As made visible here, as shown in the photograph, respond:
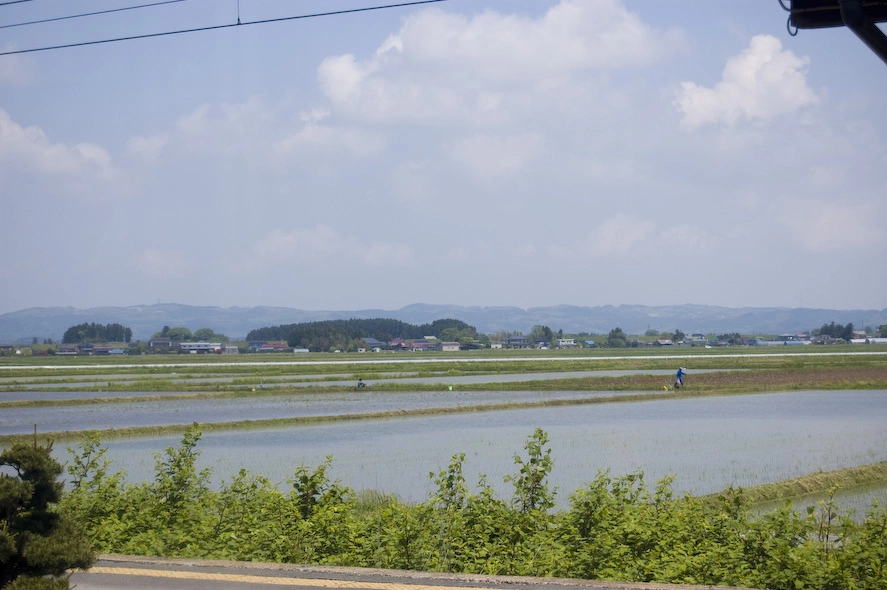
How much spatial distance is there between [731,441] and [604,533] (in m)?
14.6

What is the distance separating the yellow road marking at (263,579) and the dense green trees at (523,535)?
0.73m

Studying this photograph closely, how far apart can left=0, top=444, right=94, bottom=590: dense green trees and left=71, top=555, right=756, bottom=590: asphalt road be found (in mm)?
1191

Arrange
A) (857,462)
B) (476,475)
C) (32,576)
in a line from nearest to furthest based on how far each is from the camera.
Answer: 1. (32,576)
2. (476,475)
3. (857,462)

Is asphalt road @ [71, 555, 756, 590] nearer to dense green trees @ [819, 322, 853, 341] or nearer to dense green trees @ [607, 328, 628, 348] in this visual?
dense green trees @ [607, 328, 628, 348]

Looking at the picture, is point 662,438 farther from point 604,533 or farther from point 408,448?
point 604,533

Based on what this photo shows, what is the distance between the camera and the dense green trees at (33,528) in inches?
225

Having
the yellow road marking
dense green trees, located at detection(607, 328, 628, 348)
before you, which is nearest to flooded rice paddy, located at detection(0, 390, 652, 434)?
the yellow road marking

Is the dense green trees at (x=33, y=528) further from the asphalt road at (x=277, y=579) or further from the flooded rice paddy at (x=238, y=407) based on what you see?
the flooded rice paddy at (x=238, y=407)

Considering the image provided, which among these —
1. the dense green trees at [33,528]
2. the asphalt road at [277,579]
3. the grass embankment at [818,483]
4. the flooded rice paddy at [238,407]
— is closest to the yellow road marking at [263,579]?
the asphalt road at [277,579]

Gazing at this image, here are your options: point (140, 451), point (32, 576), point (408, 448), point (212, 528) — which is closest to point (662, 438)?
point (408, 448)

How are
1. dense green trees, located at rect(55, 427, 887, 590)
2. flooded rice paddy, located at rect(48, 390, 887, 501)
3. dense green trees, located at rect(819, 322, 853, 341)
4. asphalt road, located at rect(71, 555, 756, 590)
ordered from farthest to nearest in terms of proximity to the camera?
dense green trees, located at rect(819, 322, 853, 341) < flooded rice paddy, located at rect(48, 390, 887, 501) < dense green trees, located at rect(55, 427, 887, 590) < asphalt road, located at rect(71, 555, 756, 590)

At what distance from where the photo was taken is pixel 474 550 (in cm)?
838

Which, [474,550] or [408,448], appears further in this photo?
[408,448]

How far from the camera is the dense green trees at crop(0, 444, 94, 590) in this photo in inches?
225
